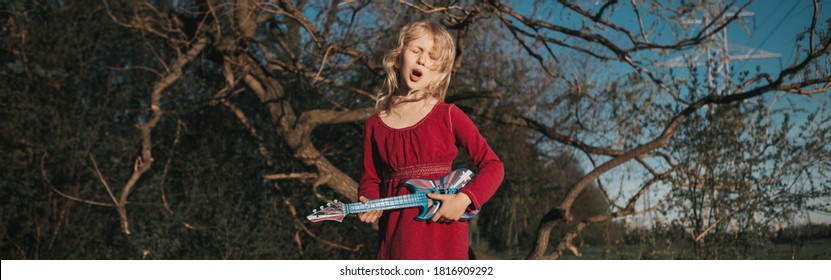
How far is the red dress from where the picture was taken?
6.70ft

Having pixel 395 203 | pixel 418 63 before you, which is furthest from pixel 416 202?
pixel 418 63

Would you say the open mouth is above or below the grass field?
above

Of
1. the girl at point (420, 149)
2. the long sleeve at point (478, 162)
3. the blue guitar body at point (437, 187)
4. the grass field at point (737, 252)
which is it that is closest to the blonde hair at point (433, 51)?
the girl at point (420, 149)

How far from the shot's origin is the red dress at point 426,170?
6.70ft

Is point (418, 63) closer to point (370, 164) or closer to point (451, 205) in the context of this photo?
point (370, 164)

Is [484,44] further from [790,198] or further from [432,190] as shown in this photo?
[432,190]

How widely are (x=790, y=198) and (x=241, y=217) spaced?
4.59m

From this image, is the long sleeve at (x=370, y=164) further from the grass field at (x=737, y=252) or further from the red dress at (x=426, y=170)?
the grass field at (x=737, y=252)

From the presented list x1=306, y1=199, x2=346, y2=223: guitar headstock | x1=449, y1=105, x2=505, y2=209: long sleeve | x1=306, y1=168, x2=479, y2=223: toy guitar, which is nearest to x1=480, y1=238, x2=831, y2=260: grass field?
x1=449, y1=105, x2=505, y2=209: long sleeve

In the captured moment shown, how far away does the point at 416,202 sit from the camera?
199 cm

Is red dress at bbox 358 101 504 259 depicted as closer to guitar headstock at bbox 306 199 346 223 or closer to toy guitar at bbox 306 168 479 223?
toy guitar at bbox 306 168 479 223

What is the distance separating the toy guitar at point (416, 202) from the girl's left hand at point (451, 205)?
2 cm

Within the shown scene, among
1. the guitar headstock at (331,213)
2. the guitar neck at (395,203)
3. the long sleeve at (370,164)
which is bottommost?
the guitar headstock at (331,213)

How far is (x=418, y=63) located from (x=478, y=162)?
1.15 ft
